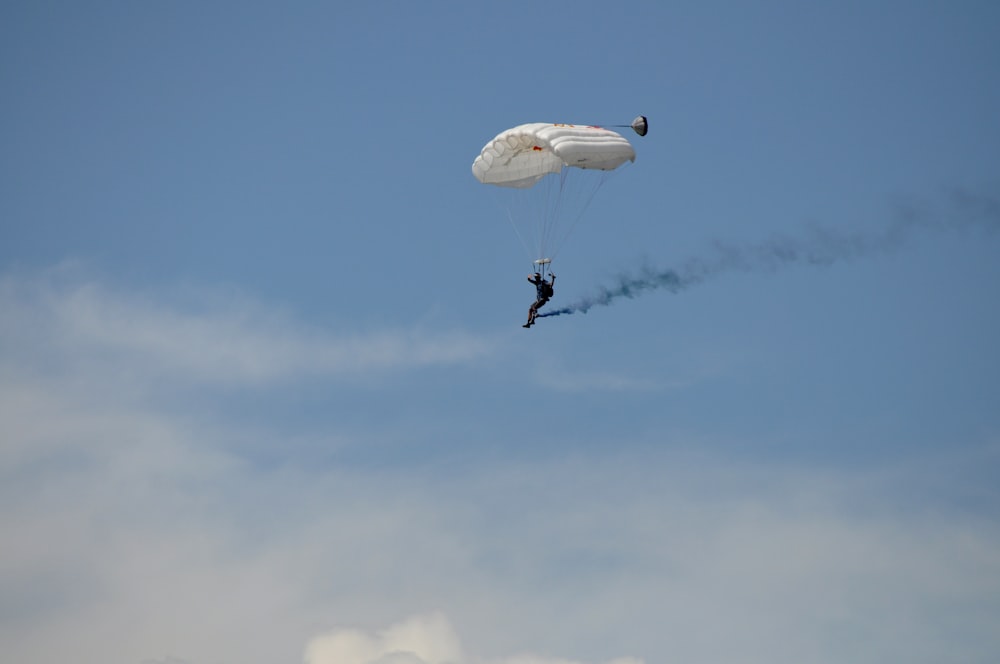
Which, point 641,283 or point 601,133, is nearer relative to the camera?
point 601,133

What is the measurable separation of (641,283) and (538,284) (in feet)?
20.2

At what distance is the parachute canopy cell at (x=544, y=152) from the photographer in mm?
75875

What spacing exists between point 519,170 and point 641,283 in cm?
690

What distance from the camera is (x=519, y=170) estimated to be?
80938 millimetres

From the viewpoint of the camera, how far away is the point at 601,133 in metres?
77.1

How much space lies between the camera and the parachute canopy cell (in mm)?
75875

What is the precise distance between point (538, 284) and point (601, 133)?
6342mm

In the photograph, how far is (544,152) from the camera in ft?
264

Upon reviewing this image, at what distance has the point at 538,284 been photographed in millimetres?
77750

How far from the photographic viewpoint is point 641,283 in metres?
82.1

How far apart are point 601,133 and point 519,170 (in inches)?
199

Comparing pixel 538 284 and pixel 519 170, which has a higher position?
pixel 519 170

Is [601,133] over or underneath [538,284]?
over
